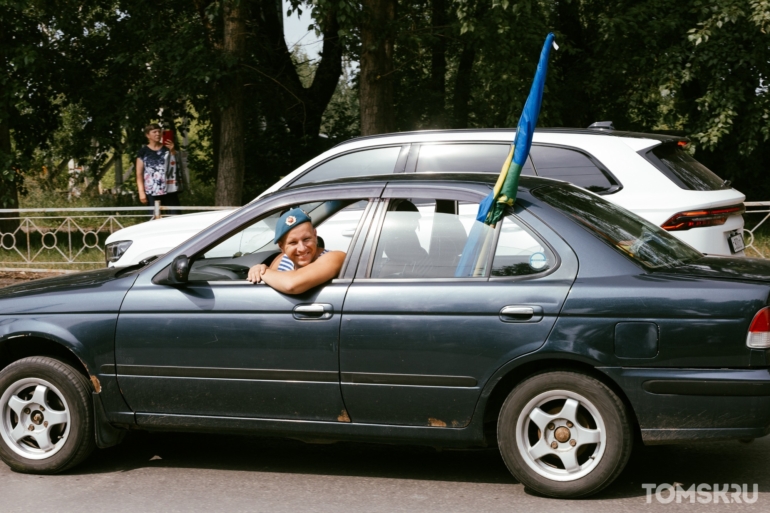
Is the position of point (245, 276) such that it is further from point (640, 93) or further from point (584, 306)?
point (640, 93)

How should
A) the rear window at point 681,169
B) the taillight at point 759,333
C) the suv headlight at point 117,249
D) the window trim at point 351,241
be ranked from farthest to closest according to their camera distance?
the suv headlight at point 117,249, the rear window at point 681,169, the window trim at point 351,241, the taillight at point 759,333

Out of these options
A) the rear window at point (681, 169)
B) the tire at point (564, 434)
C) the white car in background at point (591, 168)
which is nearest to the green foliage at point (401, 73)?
the white car in background at point (591, 168)

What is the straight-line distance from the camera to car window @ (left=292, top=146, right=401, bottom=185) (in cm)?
812

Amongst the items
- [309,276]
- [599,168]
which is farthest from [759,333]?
[599,168]

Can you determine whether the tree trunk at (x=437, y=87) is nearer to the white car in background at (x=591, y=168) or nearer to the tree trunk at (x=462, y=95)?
the tree trunk at (x=462, y=95)

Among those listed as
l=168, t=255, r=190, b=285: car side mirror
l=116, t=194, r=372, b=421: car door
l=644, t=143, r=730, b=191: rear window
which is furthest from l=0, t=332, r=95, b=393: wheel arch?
l=644, t=143, r=730, b=191: rear window

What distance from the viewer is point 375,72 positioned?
1479 centimetres

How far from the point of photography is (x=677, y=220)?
7.36 metres

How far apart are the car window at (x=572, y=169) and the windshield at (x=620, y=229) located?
7.69 feet

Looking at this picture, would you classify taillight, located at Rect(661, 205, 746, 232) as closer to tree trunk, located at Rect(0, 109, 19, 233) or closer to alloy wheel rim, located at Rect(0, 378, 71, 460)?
alloy wheel rim, located at Rect(0, 378, 71, 460)

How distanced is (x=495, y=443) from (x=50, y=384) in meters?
Answer: 2.34

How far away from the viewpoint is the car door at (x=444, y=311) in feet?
15.3

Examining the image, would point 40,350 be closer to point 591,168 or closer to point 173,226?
point 173,226

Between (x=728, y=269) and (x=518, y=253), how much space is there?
1.01m
